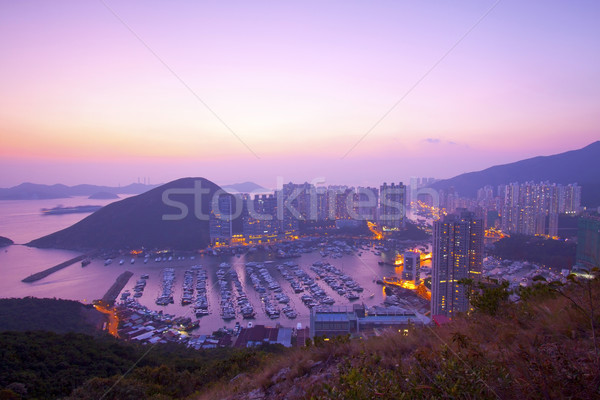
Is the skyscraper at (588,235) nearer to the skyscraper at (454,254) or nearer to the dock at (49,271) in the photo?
the skyscraper at (454,254)

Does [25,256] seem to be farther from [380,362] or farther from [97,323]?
[380,362]

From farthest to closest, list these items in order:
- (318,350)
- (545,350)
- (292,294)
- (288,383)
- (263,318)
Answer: (292,294) < (263,318) < (318,350) < (288,383) < (545,350)

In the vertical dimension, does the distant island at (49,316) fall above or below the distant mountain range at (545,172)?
below

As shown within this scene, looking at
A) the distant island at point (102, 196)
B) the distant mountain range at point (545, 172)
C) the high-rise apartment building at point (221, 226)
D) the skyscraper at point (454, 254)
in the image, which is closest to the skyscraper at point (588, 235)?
the skyscraper at point (454, 254)

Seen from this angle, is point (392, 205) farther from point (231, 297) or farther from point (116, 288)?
point (116, 288)

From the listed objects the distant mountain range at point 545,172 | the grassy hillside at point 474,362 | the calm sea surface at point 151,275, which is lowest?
the calm sea surface at point 151,275

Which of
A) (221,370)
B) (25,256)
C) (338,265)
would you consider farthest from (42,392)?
(25,256)
